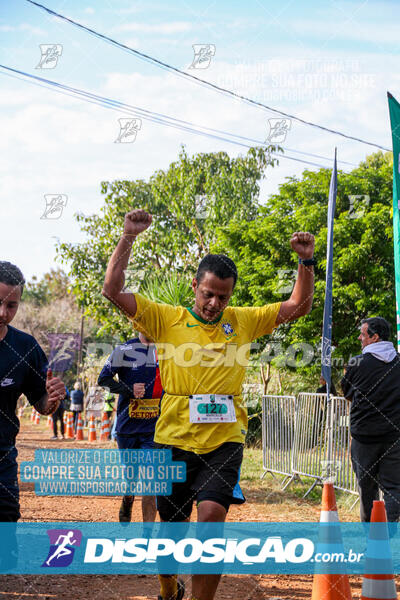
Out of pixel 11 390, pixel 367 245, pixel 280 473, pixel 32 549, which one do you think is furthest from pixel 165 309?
pixel 367 245

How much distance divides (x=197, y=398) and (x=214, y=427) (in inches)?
7.5

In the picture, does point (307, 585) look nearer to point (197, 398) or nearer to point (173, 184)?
point (197, 398)

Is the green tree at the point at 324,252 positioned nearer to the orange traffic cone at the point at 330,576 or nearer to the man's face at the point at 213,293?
the orange traffic cone at the point at 330,576

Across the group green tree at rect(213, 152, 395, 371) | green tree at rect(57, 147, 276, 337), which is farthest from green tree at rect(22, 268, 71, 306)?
green tree at rect(213, 152, 395, 371)

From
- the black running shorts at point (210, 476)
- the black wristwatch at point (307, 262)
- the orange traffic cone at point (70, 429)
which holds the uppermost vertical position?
the black wristwatch at point (307, 262)

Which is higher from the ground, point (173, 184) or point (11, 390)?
point (173, 184)

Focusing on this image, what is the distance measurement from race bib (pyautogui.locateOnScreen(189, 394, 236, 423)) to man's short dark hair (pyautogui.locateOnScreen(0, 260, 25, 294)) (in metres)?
1.15

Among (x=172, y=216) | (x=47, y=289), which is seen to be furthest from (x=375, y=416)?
(x=47, y=289)

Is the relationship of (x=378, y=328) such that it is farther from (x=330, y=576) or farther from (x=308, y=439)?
(x=308, y=439)

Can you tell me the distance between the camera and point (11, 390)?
392cm

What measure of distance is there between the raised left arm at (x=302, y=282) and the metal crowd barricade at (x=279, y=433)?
663 centimetres

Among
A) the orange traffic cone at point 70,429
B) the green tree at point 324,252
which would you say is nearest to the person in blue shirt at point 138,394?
the green tree at point 324,252

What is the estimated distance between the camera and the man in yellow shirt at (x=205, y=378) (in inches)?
151

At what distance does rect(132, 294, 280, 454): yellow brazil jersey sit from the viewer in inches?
152
